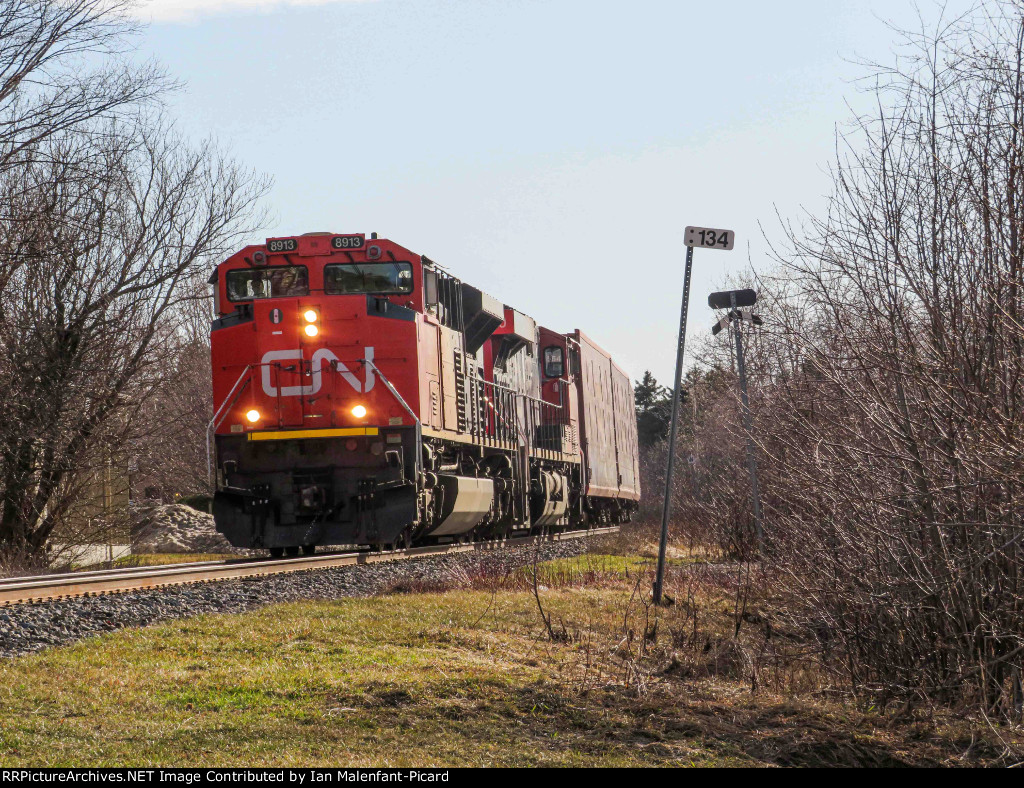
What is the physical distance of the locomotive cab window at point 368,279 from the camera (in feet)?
45.8

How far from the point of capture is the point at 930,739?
554cm

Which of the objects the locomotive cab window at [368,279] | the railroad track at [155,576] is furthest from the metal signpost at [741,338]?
the locomotive cab window at [368,279]

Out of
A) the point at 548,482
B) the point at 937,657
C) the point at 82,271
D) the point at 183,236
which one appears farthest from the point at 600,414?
the point at 937,657

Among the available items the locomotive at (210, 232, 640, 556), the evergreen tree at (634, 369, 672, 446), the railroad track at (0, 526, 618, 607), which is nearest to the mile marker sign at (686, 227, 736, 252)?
the railroad track at (0, 526, 618, 607)

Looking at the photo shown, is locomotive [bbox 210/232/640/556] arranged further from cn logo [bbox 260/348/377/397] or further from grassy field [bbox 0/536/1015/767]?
grassy field [bbox 0/536/1015/767]

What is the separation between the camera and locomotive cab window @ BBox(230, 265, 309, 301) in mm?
14047

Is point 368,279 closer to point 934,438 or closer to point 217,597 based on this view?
point 217,597

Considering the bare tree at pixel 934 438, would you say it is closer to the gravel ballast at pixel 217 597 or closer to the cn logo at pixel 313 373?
the gravel ballast at pixel 217 597

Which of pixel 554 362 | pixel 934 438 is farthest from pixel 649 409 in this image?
pixel 934 438

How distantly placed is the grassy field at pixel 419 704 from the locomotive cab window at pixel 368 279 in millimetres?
6257

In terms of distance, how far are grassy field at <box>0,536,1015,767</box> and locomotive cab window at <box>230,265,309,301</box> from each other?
635 centimetres

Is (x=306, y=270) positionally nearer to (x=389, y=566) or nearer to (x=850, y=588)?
(x=389, y=566)

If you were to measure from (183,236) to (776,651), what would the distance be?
58.5 ft

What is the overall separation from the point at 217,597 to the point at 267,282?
540 cm
